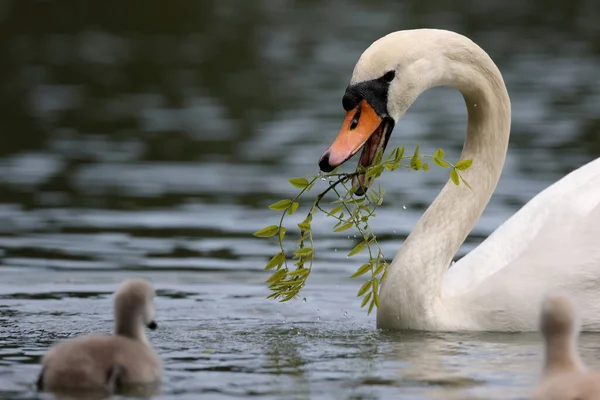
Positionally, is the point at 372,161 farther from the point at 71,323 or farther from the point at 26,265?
the point at 26,265

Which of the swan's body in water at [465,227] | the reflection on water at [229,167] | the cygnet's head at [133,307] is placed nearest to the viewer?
the cygnet's head at [133,307]

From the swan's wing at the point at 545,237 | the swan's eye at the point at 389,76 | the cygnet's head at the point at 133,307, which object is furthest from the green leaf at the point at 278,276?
the cygnet's head at the point at 133,307

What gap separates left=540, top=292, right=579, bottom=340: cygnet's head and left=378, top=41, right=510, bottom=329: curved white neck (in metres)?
2.67

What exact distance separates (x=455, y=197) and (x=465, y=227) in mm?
210

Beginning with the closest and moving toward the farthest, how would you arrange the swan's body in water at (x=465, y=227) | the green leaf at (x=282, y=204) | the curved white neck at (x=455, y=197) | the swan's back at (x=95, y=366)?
the swan's back at (x=95, y=366), the green leaf at (x=282, y=204), the swan's body in water at (x=465, y=227), the curved white neck at (x=455, y=197)

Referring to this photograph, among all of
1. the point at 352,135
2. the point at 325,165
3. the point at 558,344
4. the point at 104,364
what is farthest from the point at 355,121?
the point at 558,344

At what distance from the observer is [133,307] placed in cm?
796

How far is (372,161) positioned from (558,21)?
23072 mm

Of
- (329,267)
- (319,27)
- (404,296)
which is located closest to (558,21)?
(319,27)

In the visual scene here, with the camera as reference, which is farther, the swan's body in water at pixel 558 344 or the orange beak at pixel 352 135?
the orange beak at pixel 352 135

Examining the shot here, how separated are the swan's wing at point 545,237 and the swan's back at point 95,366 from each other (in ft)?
9.68

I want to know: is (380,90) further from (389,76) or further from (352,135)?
(352,135)

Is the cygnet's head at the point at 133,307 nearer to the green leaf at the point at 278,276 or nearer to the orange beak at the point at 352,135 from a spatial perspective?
the green leaf at the point at 278,276

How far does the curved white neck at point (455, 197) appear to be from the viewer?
10.0m
